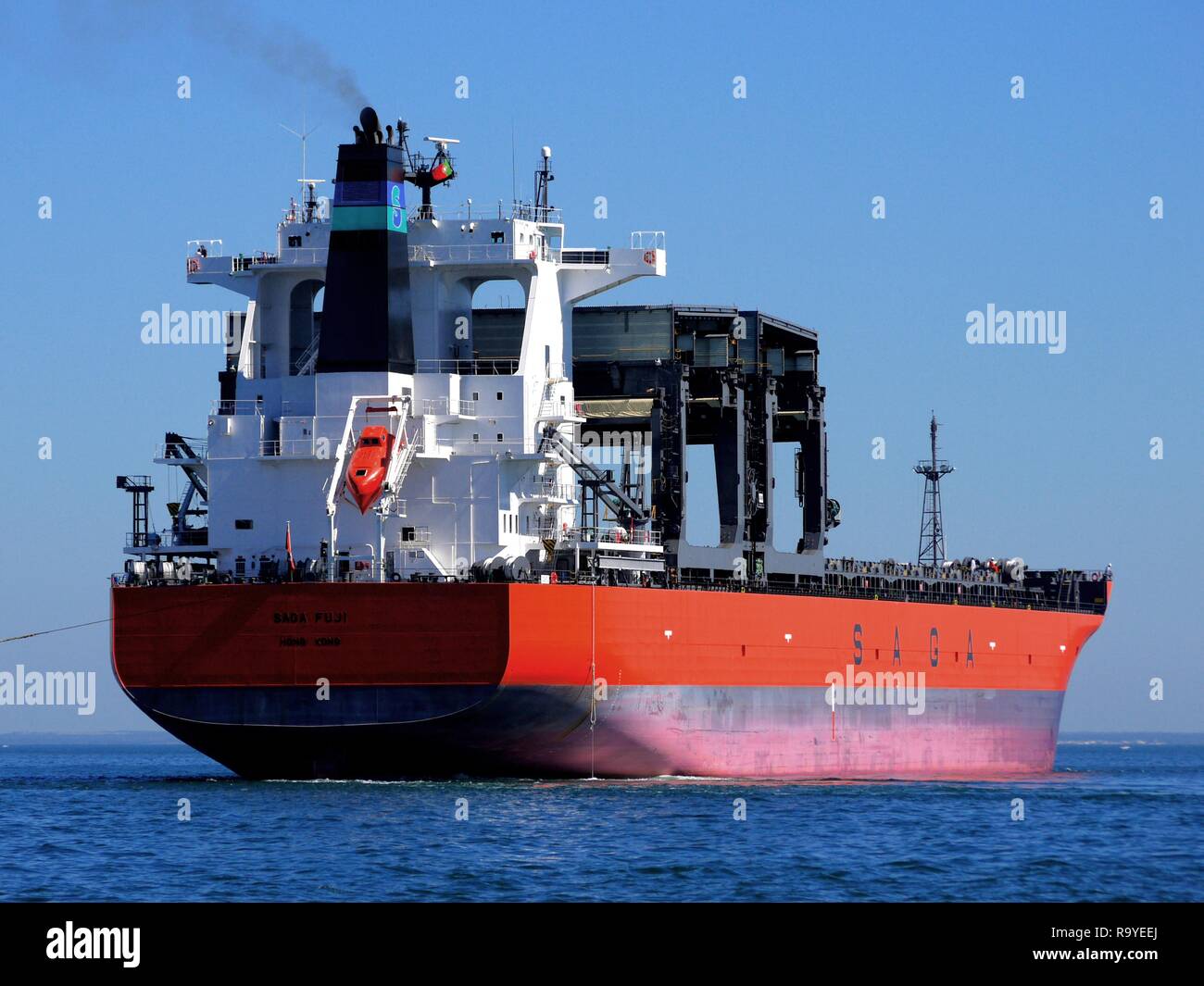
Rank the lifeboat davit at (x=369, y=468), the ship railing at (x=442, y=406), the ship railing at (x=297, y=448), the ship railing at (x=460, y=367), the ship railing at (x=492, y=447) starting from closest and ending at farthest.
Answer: the lifeboat davit at (x=369, y=468) → the ship railing at (x=297, y=448) → the ship railing at (x=492, y=447) → the ship railing at (x=442, y=406) → the ship railing at (x=460, y=367)

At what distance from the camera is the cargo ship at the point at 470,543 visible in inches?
1454

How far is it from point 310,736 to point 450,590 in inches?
155

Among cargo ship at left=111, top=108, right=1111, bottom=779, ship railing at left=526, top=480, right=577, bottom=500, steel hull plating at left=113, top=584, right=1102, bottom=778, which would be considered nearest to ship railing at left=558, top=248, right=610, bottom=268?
cargo ship at left=111, top=108, right=1111, bottom=779

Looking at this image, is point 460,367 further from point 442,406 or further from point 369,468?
point 369,468

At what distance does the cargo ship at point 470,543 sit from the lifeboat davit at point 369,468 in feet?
0.16

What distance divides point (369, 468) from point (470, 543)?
273 centimetres

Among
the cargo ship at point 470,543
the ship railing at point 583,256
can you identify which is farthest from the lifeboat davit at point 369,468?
the ship railing at point 583,256

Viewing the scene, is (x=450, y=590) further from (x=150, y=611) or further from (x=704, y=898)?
(x=704, y=898)

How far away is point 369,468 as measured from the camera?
3866cm

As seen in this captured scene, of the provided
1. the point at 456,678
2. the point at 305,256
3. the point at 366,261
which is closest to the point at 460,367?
the point at 366,261

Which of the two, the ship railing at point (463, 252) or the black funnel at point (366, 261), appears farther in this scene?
the ship railing at point (463, 252)

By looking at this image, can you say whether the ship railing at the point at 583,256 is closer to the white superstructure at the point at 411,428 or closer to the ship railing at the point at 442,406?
the white superstructure at the point at 411,428
